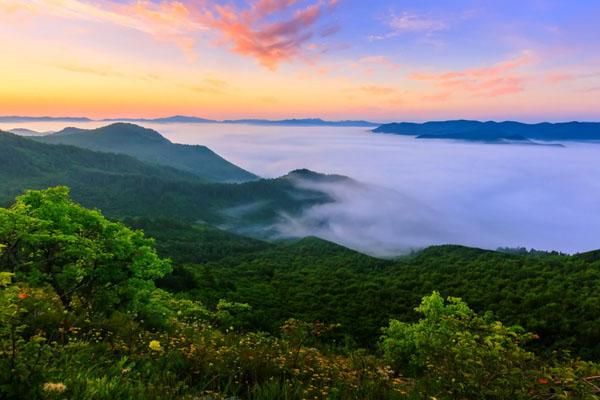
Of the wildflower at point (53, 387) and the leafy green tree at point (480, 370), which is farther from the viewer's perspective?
the leafy green tree at point (480, 370)

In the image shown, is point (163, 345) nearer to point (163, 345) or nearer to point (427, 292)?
point (163, 345)

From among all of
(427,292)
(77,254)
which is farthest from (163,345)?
(427,292)

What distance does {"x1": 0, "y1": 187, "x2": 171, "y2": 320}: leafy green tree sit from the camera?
1212 centimetres

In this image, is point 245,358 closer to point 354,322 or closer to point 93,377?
point 93,377

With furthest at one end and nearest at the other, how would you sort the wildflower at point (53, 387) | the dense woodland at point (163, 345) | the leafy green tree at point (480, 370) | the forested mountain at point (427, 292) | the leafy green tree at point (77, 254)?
the forested mountain at point (427, 292), the leafy green tree at point (77, 254), the leafy green tree at point (480, 370), the dense woodland at point (163, 345), the wildflower at point (53, 387)

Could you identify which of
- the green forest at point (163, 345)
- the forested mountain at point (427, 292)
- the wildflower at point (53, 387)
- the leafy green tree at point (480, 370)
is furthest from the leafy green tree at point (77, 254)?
the forested mountain at point (427, 292)

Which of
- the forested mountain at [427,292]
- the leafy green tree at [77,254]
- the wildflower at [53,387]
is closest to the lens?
the wildflower at [53,387]

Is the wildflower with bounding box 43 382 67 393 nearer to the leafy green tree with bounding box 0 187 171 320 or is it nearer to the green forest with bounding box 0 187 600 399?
the green forest with bounding box 0 187 600 399

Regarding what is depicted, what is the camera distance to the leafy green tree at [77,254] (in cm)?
1212

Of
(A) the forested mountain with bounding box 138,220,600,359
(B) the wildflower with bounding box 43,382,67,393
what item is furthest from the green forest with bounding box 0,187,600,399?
(A) the forested mountain with bounding box 138,220,600,359

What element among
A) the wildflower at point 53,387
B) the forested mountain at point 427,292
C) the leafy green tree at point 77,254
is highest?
the wildflower at point 53,387

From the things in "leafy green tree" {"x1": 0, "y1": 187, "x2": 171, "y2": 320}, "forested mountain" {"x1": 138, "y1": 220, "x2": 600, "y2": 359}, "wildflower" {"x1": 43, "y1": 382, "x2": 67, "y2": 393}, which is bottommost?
"forested mountain" {"x1": 138, "y1": 220, "x2": 600, "y2": 359}

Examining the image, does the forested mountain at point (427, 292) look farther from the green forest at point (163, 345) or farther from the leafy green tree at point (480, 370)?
the leafy green tree at point (480, 370)

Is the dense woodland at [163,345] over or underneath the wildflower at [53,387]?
underneath
